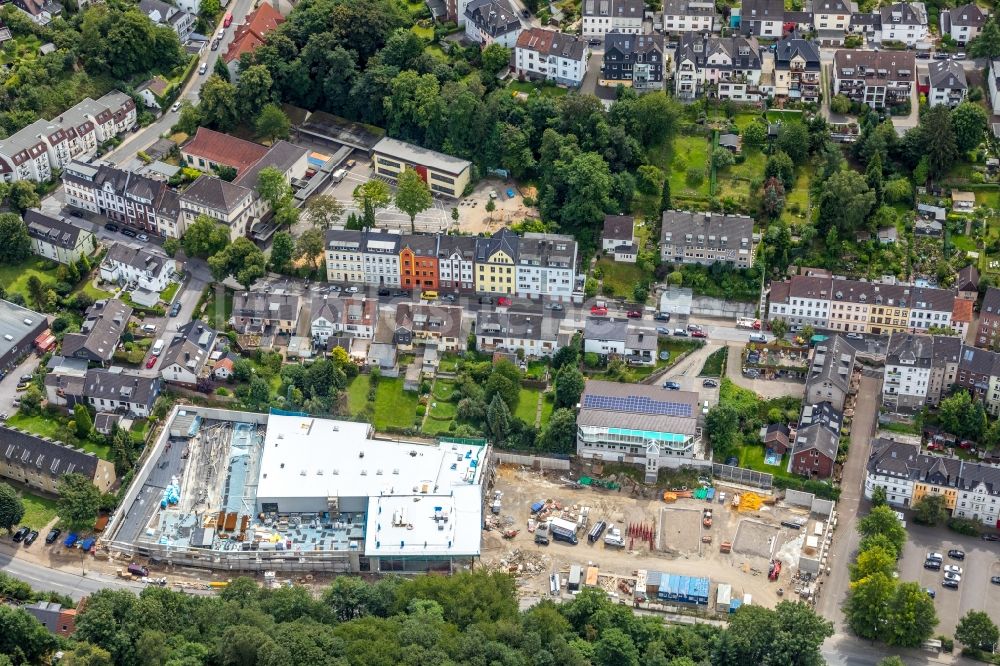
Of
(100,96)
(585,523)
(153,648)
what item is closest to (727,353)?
(585,523)

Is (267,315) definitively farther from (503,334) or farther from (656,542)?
(656,542)

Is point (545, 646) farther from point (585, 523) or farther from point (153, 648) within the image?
point (153, 648)

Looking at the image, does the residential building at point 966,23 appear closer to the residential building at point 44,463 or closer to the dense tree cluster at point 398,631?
the dense tree cluster at point 398,631

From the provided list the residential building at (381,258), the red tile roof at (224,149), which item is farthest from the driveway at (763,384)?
the red tile roof at (224,149)

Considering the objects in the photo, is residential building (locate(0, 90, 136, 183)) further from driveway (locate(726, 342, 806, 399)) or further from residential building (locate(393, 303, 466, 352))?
driveway (locate(726, 342, 806, 399))

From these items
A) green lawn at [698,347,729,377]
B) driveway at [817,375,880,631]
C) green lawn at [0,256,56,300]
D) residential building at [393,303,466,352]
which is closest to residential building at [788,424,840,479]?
driveway at [817,375,880,631]

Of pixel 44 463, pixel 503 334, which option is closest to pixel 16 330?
pixel 44 463

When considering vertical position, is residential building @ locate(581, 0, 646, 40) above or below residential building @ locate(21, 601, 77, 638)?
above
